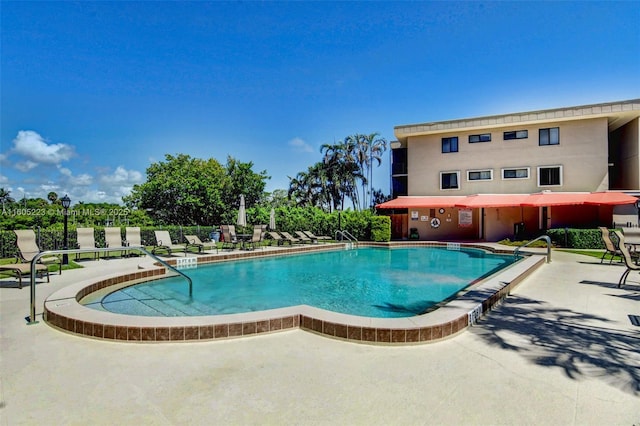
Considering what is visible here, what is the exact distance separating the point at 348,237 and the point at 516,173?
13693mm

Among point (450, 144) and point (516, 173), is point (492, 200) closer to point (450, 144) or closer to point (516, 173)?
point (516, 173)

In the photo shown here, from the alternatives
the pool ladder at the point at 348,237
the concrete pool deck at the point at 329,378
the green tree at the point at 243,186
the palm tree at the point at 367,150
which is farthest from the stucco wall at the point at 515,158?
the concrete pool deck at the point at 329,378

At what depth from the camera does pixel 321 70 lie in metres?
22.0

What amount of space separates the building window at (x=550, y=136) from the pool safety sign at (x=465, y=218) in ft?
23.5

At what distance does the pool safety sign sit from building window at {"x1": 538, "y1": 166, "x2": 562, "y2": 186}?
536cm

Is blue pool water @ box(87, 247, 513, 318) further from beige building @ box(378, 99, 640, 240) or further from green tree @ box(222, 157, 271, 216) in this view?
green tree @ box(222, 157, 271, 216)

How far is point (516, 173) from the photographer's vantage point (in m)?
26.2

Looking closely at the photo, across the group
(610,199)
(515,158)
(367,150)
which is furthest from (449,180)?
(367,150)

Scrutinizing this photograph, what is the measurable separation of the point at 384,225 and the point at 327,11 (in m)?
14.9

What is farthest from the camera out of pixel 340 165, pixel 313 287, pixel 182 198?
pixel 340 165

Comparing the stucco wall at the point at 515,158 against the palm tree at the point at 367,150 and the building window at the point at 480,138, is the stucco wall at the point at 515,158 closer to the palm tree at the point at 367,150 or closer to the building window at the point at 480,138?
the building window at the point at 480,138

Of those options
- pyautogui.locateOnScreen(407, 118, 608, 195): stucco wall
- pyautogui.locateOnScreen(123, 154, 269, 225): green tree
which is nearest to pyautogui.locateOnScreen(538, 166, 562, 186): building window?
pyautogui.locateOnScreen(407, 118, 608, 195): stucco wall

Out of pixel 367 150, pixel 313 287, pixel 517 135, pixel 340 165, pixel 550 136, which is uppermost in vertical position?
pixel 367 150

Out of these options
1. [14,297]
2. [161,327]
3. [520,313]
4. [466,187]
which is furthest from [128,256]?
[466,187]
